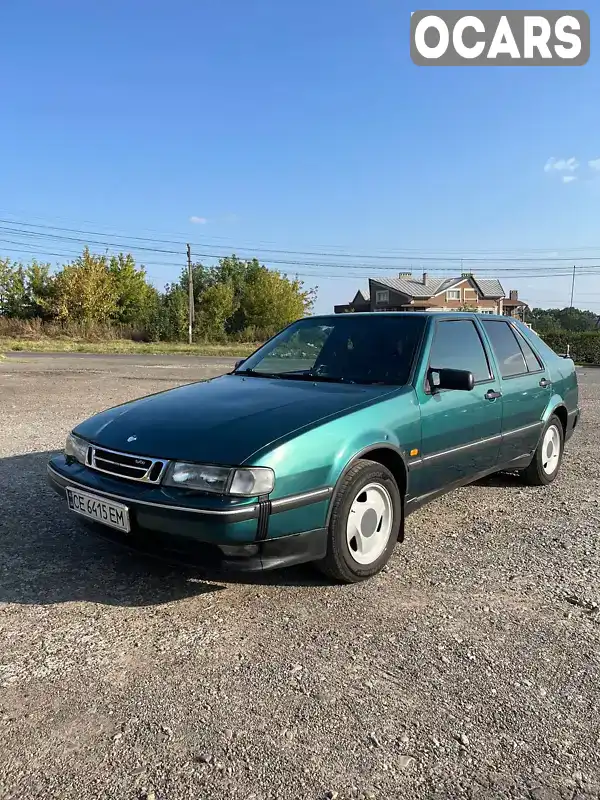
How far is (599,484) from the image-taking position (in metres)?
5.45

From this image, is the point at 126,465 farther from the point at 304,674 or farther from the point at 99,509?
the point at 304,674

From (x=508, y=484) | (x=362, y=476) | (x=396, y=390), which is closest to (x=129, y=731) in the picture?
(x=362, y=476)

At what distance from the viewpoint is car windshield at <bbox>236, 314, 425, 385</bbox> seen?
3943 mm

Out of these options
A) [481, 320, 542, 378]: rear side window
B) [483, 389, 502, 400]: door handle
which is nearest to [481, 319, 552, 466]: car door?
[481, 320, 542, 378]: rear side window

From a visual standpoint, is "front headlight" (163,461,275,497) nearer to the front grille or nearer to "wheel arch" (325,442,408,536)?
the front grille

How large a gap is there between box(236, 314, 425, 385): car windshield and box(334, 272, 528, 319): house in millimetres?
64798

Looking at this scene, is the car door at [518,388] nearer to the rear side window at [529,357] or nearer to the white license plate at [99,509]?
the rear side window at [529,357]

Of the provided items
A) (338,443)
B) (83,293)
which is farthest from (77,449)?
(83,293)

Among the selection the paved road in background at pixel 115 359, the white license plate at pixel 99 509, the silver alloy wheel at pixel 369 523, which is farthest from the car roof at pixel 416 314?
the paved road in background at pixel 115 359

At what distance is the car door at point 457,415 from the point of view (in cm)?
375

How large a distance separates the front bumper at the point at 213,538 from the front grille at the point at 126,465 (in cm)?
8

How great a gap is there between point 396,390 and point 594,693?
6.20ft

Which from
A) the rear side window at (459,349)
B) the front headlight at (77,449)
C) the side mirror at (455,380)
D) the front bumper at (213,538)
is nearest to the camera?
the front bumper at (213,538)

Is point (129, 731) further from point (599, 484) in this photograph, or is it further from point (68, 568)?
point (599, 484)
